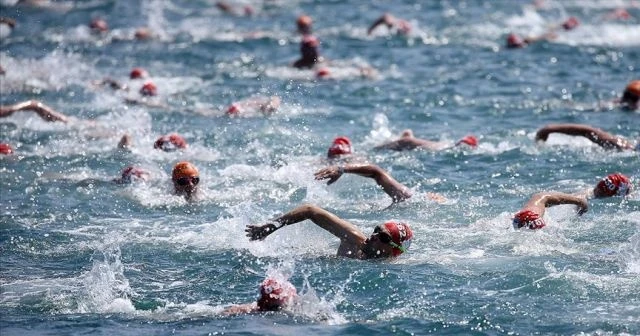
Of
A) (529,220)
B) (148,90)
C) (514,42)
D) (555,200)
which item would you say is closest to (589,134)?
(555,200)

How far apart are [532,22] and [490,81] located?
9.01 meters

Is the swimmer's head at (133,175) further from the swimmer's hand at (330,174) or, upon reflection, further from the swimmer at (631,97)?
the swimmer at (631,97)

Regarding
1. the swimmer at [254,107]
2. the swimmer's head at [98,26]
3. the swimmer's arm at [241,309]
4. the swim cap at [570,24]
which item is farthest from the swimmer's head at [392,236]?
the swimmer's head at [98,26]

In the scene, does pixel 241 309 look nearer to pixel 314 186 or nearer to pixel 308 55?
pixel 314 186

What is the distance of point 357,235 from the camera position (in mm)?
11234

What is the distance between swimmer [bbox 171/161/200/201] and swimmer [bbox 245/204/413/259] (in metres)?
2.86

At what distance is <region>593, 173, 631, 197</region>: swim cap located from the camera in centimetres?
1341

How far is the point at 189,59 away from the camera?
2459 centimetres

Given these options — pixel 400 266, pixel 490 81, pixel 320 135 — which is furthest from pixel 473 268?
pixel 490 81

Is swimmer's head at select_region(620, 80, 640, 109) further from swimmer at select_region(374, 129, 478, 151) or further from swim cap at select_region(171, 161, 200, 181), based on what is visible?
swim cap at select_region(171, 161, 200, 181)

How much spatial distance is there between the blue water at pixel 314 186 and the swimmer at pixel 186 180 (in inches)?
9.2

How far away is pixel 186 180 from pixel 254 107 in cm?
538

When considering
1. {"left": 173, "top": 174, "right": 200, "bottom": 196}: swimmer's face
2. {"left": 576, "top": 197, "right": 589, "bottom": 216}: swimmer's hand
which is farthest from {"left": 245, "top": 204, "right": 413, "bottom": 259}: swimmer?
{"left": 173, "top": 174, "right": 200, "bottom": 196}: swimmer's face

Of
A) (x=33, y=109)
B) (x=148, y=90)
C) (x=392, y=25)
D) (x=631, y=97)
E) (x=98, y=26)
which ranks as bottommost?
(x=631, y=97)
